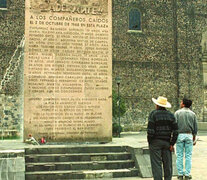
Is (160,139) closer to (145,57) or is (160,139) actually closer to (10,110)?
(10,110)

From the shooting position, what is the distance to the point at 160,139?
19.9 ft

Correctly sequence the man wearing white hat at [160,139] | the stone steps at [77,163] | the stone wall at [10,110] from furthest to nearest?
the stone wall at [10,110] → the stone steps at [77,163] → the man wearing white hat at [160,139]

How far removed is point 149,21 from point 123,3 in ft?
8.28

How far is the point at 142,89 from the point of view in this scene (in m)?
28.9

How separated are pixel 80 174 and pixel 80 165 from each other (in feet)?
0.98

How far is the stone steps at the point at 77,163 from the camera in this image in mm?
7035

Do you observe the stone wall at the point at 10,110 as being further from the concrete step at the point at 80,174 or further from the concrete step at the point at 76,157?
the concrete step at the point at 80,174

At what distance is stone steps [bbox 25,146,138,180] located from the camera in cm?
704

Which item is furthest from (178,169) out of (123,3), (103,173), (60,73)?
(123,3)

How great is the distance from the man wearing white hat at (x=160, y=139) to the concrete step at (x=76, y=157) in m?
1.76

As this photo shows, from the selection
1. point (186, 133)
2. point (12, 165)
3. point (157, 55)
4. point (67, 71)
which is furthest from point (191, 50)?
point (12, 165)

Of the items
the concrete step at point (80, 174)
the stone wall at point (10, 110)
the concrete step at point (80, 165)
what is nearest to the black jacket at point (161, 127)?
the concrete step at point (80, 174)

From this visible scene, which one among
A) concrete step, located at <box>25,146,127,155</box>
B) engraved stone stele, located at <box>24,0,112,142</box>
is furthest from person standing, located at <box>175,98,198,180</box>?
engraved stone stele, located at <box>24,0,112,142</box>

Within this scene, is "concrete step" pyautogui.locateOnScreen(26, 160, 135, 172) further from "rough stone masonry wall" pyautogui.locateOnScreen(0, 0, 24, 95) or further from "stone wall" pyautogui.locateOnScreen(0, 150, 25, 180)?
"rough stone masonry wall" pyautogui.locateOnScreen(0, 0, 24, 95)
